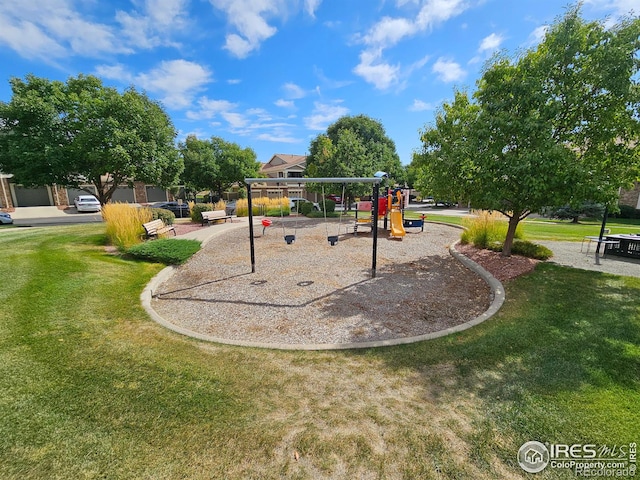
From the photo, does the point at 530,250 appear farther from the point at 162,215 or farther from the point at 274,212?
the point at 274,212

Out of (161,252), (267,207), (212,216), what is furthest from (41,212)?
(161,252)

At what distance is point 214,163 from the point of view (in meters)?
33.0

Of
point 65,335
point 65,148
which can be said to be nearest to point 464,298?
point 65,335

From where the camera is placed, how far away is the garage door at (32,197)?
3206cm

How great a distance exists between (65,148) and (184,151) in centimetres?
1802

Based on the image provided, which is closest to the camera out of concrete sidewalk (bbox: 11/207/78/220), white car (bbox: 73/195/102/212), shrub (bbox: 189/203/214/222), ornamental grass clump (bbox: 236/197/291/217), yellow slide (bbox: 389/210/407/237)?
yellow slide (bbox: 389/210/407/237)

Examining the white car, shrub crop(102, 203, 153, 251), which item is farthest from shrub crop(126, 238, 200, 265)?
the white car

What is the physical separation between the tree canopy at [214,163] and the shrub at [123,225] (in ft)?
77.9

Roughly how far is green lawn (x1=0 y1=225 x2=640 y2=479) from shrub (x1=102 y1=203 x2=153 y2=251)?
4224 mm

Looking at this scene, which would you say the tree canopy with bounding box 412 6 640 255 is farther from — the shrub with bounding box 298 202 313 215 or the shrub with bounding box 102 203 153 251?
the shrub with bounding box 298 202 313 215

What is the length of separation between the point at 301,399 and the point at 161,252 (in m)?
7.08

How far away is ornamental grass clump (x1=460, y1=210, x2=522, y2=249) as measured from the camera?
9878 mm

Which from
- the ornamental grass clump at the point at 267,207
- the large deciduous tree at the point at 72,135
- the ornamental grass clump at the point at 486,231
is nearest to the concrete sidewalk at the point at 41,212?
the large deciduous tree at the point at 72,135

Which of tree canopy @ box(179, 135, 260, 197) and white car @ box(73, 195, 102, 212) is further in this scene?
tree canopy @ box(179, 135, 260, 197)
